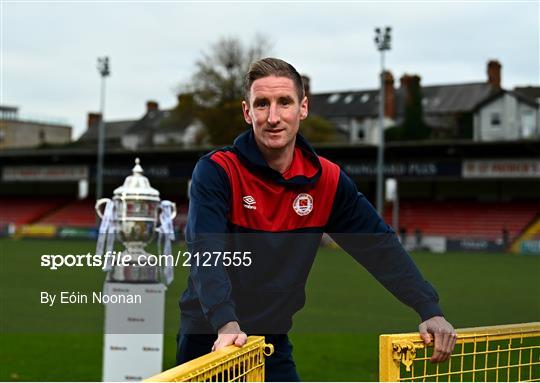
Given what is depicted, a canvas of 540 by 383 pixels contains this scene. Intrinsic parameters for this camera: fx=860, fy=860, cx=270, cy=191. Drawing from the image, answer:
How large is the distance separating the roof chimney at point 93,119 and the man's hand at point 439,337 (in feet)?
259

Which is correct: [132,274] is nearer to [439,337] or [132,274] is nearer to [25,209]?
[439,337]

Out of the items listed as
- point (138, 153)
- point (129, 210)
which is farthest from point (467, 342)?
point (138, 153)

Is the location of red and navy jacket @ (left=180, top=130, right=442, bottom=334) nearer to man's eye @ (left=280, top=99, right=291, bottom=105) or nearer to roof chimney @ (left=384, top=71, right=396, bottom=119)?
man's eye @ (left=280, top=99, right=291, bottom=105)

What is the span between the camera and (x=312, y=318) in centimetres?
1330

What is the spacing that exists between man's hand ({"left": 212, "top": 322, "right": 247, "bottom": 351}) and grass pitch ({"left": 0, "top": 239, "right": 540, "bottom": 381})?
62.5 inches

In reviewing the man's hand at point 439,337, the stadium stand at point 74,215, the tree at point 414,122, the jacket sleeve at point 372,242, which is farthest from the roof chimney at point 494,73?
the man's hand at point 439,337

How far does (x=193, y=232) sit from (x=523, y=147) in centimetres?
4327

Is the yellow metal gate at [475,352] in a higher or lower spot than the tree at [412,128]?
lower

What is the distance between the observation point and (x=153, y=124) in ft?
267

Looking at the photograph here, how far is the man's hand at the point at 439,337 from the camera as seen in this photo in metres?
2.97

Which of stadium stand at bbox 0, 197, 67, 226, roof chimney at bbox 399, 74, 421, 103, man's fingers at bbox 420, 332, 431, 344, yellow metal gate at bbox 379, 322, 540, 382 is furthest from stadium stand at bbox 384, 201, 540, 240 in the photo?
man's fingers at bbox 420, 332, 431, 344

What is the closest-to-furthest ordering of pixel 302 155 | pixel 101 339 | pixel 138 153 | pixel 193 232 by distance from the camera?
pixel 193 232, pixel 302 155, pixel 101 339, pixel 138 153

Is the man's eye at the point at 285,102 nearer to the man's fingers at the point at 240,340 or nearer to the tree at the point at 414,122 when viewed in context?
the man's fingers at the point at 240,340

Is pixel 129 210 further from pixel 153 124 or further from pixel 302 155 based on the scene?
pixel 153 124
